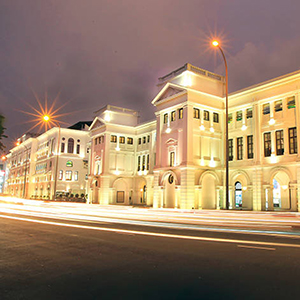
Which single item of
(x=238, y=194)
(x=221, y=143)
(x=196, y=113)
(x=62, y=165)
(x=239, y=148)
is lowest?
(x=238, y=194)

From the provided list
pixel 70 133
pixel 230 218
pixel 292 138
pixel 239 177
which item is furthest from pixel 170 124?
pixel 70 133

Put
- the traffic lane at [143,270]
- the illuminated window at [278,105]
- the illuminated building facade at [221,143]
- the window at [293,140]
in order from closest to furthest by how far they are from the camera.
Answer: the traffic lane at [143,270] < the window at [293,140] < the illuminated building facade at [221,143] < the illuminated window at [278,105]

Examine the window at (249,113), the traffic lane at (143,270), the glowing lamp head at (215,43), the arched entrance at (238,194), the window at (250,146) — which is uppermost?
the glowing lamp head at (215,43)

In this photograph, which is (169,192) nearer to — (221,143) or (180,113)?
(221,143)

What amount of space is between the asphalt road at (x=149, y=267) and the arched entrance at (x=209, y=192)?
76.8 ft

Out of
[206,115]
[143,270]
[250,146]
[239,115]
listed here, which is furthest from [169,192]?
[143,270]

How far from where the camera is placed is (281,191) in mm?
31266

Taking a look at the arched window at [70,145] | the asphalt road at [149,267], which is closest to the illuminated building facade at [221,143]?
the asphalt road at [149,267]

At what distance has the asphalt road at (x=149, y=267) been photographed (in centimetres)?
562

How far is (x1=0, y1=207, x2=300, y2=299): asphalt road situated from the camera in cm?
562

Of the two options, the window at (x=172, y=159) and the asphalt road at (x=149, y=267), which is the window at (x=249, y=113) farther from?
the asphalt road at (x=149, y=267)

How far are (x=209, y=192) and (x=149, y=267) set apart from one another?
2922 cm

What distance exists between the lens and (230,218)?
17234 mm

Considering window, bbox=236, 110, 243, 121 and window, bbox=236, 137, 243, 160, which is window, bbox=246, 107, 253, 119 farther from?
window, bbox=236, 137, 243, 160
